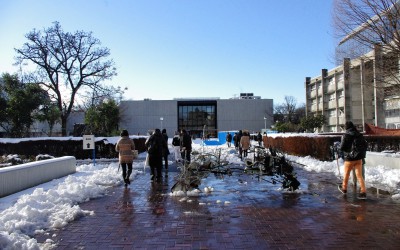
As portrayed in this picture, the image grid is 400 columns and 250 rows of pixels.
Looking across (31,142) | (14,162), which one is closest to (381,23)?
(14,162)

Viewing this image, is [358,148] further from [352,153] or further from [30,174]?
[30,174]

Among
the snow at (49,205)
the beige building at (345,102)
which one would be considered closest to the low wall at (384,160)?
the snow at (49,205)

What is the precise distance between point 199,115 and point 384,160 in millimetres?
68354

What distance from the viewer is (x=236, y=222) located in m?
6.32

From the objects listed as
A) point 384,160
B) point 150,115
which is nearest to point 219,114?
point 150,115

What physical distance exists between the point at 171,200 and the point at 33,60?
2975 cm

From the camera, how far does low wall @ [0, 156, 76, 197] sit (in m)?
8.86

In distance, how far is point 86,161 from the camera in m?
20.1

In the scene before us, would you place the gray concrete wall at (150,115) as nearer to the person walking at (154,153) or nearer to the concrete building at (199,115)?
the concrete building at (199,115)

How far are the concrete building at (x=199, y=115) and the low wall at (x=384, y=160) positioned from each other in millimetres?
65062

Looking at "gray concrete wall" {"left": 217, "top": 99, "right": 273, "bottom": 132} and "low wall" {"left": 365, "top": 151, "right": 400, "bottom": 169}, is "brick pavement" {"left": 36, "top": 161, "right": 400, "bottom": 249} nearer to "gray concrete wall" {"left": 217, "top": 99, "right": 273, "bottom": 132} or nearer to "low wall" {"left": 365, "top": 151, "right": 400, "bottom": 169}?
"low wall" {"left": 365, "top": 151, "right": 400, "bottom": 169}

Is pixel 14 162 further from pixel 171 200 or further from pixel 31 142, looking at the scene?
pixel 171 200

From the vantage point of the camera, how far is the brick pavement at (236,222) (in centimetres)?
515

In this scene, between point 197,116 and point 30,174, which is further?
point 197,116
